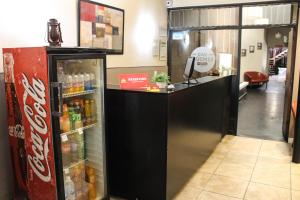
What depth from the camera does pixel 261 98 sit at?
33.4 feet

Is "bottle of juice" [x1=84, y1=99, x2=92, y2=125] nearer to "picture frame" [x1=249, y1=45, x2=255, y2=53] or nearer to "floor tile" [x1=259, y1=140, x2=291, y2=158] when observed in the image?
"floor tile" [x1=259, y1=140, x2=291, y2=158]

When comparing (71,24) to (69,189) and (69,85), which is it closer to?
(69,85)

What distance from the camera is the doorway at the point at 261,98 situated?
543 centimetres

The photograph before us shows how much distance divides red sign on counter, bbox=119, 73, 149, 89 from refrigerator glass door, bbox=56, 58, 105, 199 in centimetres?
28

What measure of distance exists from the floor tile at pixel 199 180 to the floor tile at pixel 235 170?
A: 0.21m

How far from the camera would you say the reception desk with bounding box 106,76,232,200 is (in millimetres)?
2666

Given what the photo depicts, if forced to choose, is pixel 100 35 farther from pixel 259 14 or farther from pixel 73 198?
pixel 259 14

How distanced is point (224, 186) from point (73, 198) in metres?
1.78

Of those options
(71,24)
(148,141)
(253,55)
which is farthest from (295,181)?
(253,55)

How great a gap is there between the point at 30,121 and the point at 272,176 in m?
3.00

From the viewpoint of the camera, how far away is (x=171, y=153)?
9.14 feet

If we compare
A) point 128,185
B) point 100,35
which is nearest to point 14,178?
point 128,185

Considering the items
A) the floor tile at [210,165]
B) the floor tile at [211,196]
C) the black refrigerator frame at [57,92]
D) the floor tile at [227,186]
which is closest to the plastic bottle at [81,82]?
the black refrigerator frame at [57,92]

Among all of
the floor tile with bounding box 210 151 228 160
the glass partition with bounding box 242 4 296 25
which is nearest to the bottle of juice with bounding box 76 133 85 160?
the floor tile with bounding box 210 151 228 160
